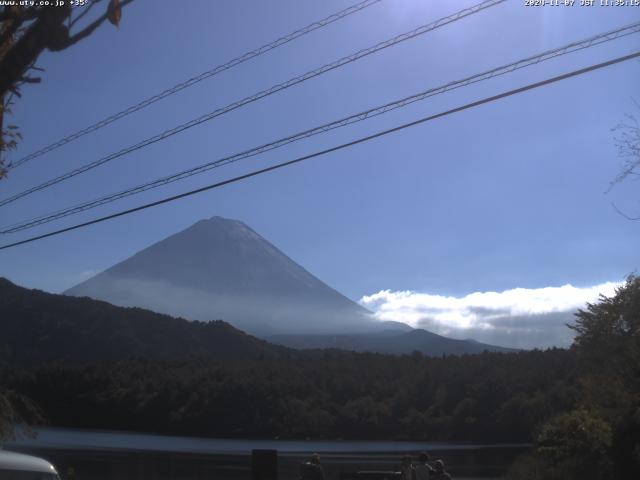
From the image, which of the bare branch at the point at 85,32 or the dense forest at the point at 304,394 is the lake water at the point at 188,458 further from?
the bare branch at the point at 85,32

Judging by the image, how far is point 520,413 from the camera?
8400 centimetres

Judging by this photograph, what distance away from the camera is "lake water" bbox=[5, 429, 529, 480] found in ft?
135

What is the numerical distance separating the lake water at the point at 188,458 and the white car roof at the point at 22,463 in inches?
560

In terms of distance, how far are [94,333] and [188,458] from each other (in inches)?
2248

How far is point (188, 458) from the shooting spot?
191 ft

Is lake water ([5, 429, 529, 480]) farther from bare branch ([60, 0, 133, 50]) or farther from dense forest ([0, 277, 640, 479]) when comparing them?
bare branch ([60, 0, 133, 50])

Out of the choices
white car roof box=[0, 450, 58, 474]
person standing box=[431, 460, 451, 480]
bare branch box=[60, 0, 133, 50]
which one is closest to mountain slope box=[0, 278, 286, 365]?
person standing box=[431, 460, 451, 480]

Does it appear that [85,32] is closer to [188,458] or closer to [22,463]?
[22,463]

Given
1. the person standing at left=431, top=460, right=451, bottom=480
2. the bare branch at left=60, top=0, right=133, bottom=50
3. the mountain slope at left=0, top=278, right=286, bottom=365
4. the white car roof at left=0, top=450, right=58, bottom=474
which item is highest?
the mountain slope at left=0, top=278, right=286, bottom=365

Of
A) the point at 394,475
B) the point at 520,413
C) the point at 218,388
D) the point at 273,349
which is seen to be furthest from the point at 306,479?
the point at 273,349

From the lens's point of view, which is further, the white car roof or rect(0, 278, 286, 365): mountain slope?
rect(0, 278, 286, 365): mountain slope

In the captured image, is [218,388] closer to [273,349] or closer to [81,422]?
[81,422]

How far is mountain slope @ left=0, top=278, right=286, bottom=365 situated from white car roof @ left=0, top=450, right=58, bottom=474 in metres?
73.5

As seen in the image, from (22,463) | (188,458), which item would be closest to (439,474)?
(22,463)
